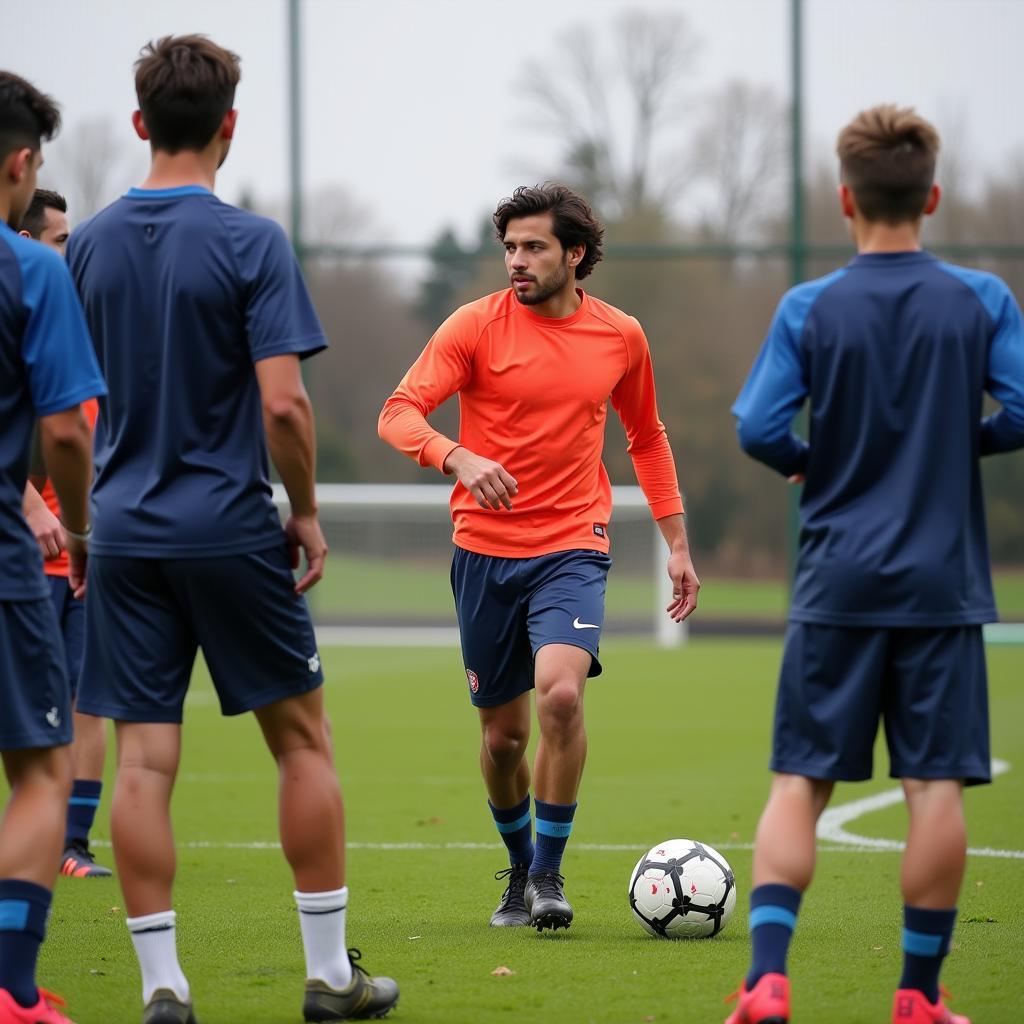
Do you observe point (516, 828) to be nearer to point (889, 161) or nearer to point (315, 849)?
point (315, 849)

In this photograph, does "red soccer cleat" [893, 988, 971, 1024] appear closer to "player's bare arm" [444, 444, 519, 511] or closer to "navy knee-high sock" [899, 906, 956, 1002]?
"navy knee-high sock" [899, 906, 956, 1002]

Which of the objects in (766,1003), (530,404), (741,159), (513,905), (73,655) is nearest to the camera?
(766,1003)

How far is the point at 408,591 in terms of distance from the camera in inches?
766

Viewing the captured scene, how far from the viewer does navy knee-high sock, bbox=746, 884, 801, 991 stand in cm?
358

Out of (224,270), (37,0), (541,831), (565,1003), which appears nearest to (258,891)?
(541,831)

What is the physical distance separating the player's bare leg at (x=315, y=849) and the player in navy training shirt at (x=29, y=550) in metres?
0.51

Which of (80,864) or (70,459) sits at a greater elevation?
(70,459)

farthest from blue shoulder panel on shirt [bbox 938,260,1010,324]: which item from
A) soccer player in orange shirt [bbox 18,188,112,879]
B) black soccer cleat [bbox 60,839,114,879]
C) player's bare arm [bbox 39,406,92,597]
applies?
black soccer cleat [bbox 60,839,114,879]

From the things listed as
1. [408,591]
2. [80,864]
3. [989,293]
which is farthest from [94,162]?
[989,293]

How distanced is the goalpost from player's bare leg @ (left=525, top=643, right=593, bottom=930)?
13.2m

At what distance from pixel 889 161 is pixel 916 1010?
6.13ft

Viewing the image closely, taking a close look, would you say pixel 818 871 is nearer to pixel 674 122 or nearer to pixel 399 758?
pixel 399 758

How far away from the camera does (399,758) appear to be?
9930 millimetres

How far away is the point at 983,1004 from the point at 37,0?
758 inches
